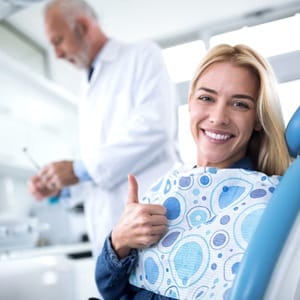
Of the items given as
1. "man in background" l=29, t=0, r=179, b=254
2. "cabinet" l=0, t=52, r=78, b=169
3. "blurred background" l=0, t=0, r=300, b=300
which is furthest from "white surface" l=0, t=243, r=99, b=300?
"cabinet" l=0, t=52, r=78, b=169

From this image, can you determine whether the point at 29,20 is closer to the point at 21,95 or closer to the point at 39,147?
the point at 21,95

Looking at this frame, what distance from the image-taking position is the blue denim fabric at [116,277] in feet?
2.58

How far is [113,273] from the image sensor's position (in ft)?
2.60

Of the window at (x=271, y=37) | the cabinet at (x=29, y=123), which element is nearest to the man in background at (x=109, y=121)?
the window at (x=271, y=37)

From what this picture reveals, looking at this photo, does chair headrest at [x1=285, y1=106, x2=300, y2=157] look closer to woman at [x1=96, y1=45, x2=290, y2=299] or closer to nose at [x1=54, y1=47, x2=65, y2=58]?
woman at [x1=96, y1=45, x2=290, y2=299]

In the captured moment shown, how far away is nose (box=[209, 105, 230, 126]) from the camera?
79 cm

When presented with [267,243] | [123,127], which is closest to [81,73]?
[123,127]

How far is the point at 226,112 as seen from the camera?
794mm

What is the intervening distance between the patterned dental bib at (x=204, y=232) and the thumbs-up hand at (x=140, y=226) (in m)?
0.03

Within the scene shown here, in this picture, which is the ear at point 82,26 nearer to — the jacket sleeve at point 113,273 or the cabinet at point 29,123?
the cabinet at point 29,123

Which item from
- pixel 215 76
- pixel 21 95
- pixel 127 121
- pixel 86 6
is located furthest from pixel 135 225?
pixel 21 95

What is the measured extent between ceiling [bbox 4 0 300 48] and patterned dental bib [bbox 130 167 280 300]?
0.42m

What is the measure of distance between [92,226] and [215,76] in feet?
2.10

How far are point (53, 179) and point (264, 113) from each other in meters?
0.65
